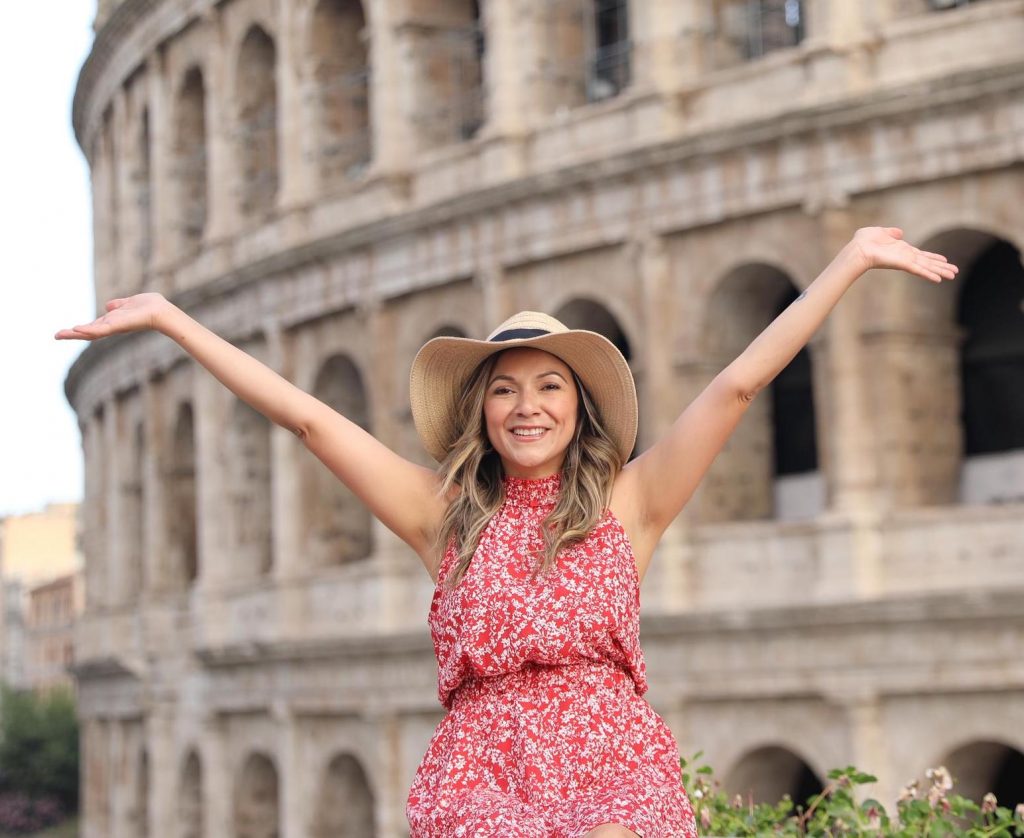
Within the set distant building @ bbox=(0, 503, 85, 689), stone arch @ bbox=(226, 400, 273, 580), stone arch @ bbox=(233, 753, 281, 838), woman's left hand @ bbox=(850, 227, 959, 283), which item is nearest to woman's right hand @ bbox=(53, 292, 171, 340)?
woman's left hand @ bbox=(850, 227, 959, 283)

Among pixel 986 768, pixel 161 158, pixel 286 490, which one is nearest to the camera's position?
pixel 986 768

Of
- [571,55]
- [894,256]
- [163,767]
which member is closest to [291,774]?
[163,767]

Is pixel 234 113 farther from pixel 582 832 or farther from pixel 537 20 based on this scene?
pixel 582 832

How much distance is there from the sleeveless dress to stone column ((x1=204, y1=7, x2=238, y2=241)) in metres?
26.3

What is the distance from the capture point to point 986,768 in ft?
69.1

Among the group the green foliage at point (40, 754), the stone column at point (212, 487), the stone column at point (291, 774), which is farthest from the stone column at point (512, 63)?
the green foliage at point (40, 754)

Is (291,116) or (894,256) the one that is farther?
(291,116)

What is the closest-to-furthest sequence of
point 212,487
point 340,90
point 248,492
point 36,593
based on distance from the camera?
point 340,90
point 248,492
point 212,487
point 36,593

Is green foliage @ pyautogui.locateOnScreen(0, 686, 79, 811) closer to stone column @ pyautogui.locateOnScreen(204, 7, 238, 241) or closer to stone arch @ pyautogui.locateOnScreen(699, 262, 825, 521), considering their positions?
stone column @ pyautogui.locateOnScreen(204, 7, 238, 241)

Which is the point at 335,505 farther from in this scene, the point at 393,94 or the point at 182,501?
the point at 182,501

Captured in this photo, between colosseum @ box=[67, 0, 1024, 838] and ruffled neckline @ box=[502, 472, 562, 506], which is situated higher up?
colosseum @ box=[67, 0, 1024, 838]

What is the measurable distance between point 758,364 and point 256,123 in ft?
88.4

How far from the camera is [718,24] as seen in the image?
77.5ft

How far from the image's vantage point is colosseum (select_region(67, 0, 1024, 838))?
67.9 ft
